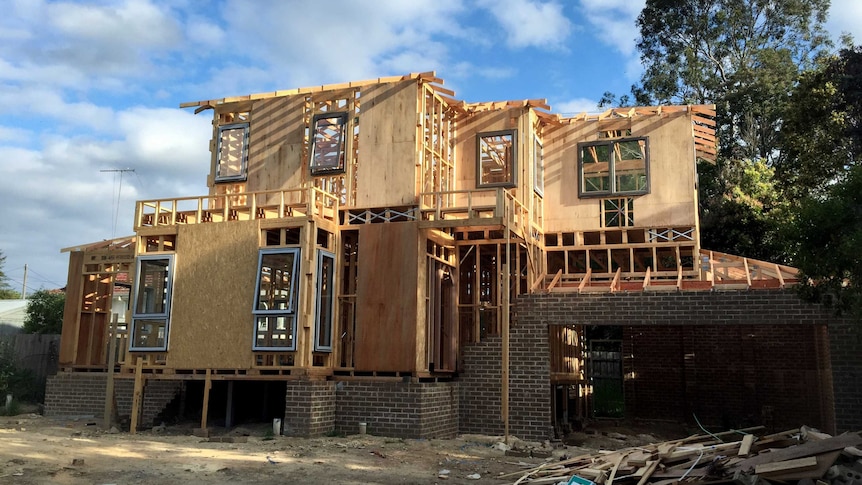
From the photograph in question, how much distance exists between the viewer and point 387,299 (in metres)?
16.5

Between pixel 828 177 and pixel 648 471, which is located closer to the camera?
pixel 648 471

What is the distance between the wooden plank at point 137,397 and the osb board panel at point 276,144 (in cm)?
531

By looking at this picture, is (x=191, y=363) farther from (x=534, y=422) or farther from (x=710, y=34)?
(x=710, y=34)

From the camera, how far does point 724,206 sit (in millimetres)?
26609

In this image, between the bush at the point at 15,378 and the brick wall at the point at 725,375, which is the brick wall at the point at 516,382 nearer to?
the brick wall at the point at 725,375

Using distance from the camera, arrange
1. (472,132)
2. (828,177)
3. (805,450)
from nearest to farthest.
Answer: (805,450) < (828,177) < (472,132)

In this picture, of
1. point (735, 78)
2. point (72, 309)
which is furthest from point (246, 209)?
point (735, 78)

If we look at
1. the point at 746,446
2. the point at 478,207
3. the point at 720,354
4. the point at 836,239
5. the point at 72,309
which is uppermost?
the point at 478,207

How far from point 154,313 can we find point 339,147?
5.89 metres

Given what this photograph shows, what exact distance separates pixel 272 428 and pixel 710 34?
29.0 meters

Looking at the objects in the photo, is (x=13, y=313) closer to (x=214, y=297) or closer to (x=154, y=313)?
(x=154, y=313)

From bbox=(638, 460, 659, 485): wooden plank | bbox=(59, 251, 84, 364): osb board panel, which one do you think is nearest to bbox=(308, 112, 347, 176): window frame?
bbox=(59, 251, 84, 364): osb board panel

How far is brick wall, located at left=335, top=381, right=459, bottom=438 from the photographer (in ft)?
51.4

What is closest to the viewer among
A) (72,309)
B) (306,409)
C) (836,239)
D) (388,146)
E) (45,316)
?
(836,239)
